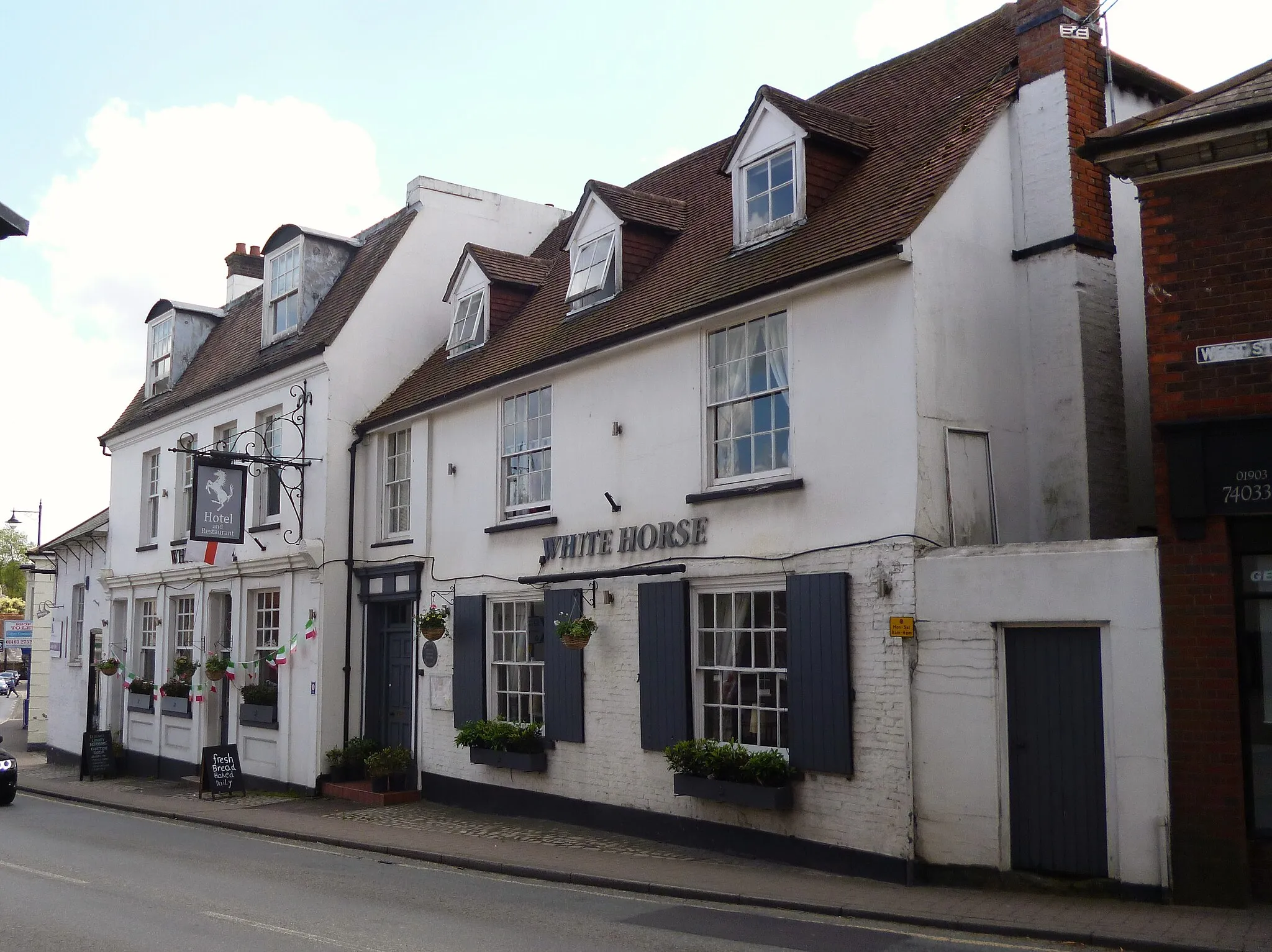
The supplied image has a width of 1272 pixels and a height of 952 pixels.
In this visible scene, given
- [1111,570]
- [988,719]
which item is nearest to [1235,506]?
[1111,570]

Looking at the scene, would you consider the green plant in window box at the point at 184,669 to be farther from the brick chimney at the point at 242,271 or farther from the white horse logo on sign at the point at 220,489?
the brick chimney at the point at 242,271

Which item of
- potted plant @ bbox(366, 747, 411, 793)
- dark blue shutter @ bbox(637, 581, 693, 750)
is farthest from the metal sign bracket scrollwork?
dark blue shutter @ bbox(637, 581, 693, 750)

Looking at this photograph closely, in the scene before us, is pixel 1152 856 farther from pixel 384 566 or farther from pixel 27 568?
pixel 27 568

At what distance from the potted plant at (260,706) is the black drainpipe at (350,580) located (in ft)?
5.55

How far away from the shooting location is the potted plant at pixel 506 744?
15078 mm

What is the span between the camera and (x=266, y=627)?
20.9 meters

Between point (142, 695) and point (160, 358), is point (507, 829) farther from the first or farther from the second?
point (160, 358)

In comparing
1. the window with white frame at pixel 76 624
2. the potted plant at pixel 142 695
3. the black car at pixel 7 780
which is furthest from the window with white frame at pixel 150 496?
the black car at pixel 7 780

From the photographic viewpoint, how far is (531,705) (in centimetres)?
1567

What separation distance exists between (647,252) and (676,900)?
8.62 metres

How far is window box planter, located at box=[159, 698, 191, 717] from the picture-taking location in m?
22.4

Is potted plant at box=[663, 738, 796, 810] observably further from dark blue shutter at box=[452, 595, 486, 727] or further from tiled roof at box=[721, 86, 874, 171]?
tiled roof at box=[721, 86, 874, 171]

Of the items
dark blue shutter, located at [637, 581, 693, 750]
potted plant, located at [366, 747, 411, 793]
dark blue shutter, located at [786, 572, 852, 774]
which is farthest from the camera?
potted plant, located at [366, 747, 411, 793]

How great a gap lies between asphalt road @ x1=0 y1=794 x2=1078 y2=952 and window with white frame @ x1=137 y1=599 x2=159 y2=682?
36.7 feet
